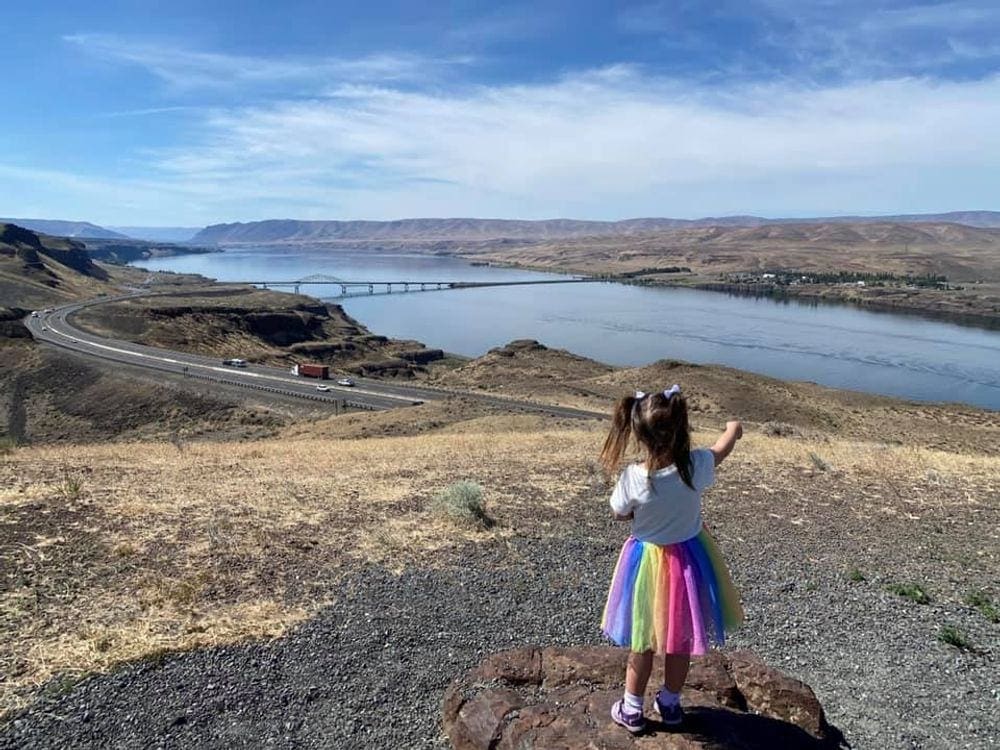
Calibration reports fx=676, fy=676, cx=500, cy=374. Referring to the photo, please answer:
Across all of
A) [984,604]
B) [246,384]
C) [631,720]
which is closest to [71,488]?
[631,720]

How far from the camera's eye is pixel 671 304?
399 feet

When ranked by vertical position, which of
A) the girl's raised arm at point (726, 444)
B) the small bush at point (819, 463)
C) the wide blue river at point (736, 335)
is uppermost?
the girl's raised arm at point (726, 444)

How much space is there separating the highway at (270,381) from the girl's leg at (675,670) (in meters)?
31.9

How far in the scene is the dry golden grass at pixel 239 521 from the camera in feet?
20.4

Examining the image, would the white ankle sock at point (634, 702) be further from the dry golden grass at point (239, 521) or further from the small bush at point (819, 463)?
the small bush at point (819, 463)

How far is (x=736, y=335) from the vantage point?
85.1 meters

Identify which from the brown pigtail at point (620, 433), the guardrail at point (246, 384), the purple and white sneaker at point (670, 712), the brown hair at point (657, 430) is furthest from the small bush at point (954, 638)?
the guardrail at point (246, 384)

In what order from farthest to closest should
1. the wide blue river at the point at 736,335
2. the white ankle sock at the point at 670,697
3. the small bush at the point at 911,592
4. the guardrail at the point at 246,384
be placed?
the wide blue river at the point at 736,335 → the guardrail at the point at 246,384 → the small bush at the point at 911,592 → the white ankle sock at the point at 670,697

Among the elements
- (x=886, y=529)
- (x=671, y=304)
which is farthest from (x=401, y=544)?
(x=671, y=304)

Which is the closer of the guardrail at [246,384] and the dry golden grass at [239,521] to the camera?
the dry golden grass at [239,521]

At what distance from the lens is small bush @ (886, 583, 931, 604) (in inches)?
291

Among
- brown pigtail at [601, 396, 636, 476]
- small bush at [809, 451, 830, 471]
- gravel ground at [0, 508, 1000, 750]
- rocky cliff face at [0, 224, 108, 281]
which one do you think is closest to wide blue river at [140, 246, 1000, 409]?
small bush at [809, 451, 830, 471]

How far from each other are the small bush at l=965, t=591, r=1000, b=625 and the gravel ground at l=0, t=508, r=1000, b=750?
0.10 meters

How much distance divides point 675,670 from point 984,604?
529cm
